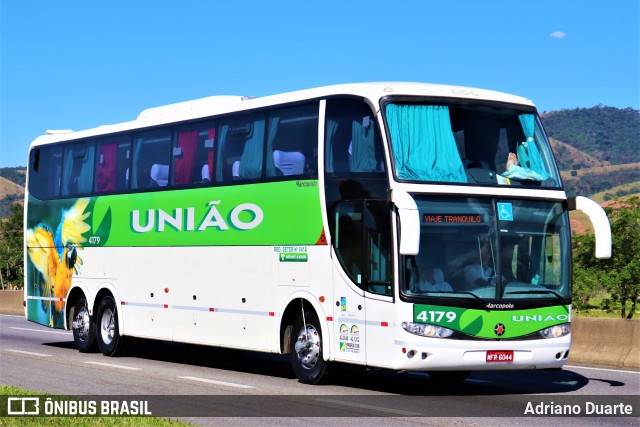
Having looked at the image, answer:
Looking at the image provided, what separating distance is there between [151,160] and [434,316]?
7763mm

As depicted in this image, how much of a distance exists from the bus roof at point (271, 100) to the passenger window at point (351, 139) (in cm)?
20

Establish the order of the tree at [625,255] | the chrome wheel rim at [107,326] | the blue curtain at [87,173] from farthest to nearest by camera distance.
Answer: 1. the tree at [625,255]
2. the blue curtain at [87,173]
3. the chrome wheel rim at [107,326]

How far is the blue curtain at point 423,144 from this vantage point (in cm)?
1402

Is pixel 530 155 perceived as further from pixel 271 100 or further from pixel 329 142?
pixel 271 100

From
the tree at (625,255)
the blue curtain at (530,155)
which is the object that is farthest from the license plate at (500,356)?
the tree at (625,255)

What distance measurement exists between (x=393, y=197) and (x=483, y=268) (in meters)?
1.42

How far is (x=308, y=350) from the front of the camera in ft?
51.0

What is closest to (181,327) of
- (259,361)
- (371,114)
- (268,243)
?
(259,361)

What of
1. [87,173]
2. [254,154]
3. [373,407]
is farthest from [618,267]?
[373,407]

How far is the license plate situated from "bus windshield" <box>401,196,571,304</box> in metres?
0.65

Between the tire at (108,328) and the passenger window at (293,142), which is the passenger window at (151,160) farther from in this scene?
the passenger window at (293,142)

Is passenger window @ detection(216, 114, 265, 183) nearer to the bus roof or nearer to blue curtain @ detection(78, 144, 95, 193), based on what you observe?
the bus roof

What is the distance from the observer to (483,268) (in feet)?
45.6

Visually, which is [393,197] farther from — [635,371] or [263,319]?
[635,371]
